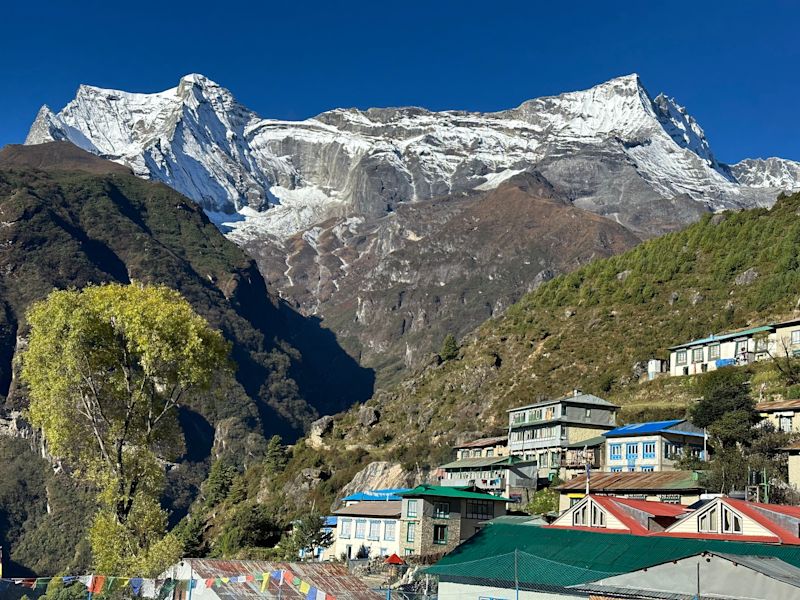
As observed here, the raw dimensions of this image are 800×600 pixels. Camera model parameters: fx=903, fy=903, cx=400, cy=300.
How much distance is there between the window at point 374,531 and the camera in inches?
2286

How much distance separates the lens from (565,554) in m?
33.8

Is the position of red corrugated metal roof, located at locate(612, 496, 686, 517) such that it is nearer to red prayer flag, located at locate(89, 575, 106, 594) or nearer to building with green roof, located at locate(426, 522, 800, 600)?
building with green roof, located at locate(426, 522, 800, 600)

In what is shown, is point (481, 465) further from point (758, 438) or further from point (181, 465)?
point (181, 465)

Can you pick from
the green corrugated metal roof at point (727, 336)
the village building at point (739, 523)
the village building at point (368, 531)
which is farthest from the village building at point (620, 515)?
the green corrugated metal roof at point (727, 336)

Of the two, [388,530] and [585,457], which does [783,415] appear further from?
[388,530]

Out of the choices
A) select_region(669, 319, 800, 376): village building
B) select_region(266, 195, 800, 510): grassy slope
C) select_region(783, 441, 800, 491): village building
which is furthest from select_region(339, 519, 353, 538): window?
select_region(669, 319, 800, 376): village building

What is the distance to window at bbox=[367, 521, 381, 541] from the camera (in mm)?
58062

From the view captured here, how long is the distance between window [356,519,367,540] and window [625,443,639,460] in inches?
710

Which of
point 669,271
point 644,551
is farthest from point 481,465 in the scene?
point 669,271

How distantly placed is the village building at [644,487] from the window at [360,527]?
13.0 m

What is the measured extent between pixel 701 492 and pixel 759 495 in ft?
9.86

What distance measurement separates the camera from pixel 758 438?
54.8m

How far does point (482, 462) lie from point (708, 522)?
37.7 meters

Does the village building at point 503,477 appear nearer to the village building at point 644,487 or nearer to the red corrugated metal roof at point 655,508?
the village building at point 644,487
